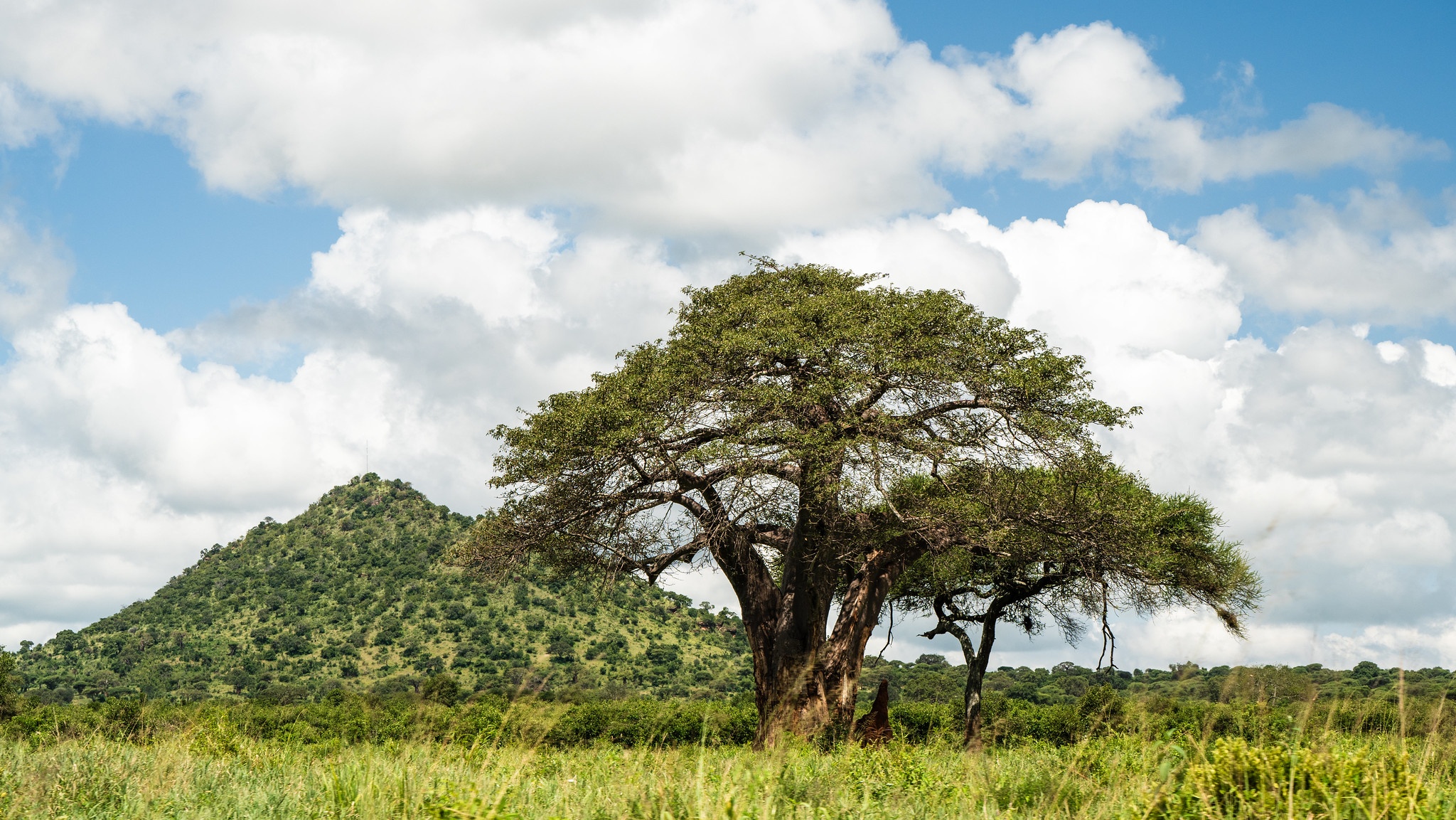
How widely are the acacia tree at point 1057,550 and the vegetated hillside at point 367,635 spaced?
110ft

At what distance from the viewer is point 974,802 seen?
739 centimetres

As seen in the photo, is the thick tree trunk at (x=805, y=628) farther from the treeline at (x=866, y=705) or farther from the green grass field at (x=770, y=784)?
the green grass field at (x=770, y=784)

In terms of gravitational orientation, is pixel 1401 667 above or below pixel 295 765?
above

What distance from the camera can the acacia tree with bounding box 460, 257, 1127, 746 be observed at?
59.0 feet

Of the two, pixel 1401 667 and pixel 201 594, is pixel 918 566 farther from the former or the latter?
pixel 201 594

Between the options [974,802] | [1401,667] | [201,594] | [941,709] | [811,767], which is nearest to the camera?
[1401,667]

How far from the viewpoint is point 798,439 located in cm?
1708

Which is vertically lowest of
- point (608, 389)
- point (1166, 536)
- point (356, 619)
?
point (356, 619)

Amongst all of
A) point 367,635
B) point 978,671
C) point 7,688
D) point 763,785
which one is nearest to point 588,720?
point 978,671

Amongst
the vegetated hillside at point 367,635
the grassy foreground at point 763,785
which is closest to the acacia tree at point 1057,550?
the grassy foreground at point 763,785

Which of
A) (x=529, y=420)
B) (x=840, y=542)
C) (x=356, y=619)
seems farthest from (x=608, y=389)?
(x=356, y=619)

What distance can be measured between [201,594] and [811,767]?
10940 cm

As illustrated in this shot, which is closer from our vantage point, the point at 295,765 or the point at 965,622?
the point at 295,765

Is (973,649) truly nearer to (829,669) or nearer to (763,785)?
(829,669)
